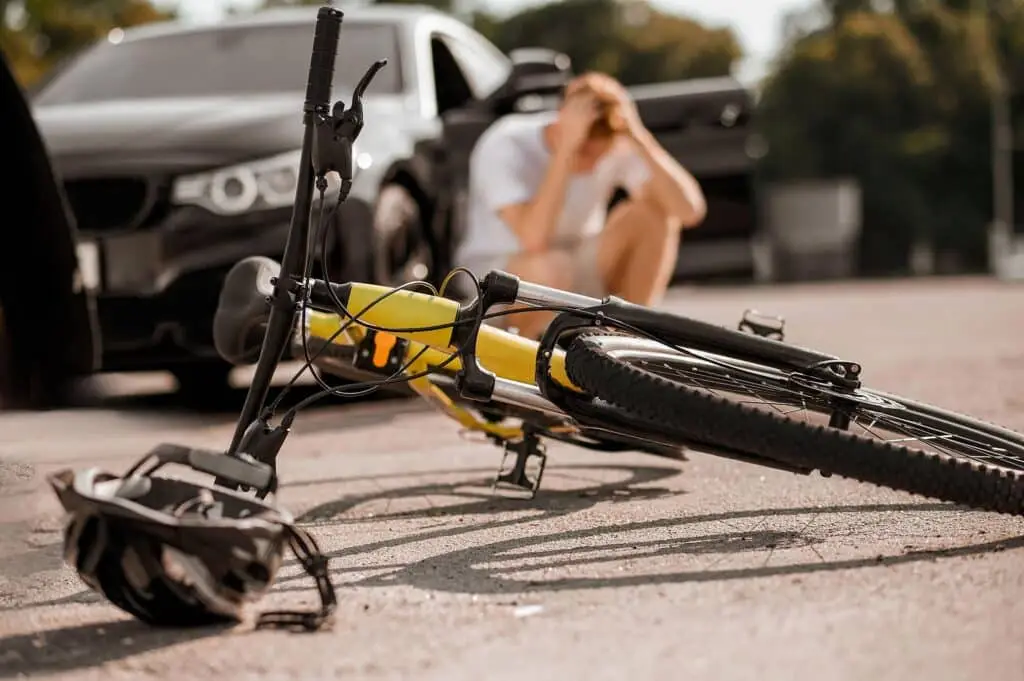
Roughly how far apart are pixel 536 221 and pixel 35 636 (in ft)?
14.4

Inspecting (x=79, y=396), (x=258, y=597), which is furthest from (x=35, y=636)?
(x=79, y=396)

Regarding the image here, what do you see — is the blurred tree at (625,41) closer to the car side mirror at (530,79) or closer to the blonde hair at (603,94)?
the car side mirror at (530,79)

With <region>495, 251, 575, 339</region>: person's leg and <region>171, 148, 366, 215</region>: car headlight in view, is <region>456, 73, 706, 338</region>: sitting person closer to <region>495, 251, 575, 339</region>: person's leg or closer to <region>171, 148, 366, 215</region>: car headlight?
<region>495, 251, 575, 339</region>: person's leg

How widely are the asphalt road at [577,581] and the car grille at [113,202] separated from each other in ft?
4.26

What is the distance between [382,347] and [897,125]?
66.9 m

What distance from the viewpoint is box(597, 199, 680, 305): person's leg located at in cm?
759

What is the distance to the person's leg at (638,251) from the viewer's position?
7.59 meters

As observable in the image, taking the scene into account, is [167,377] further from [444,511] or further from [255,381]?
[255,381]

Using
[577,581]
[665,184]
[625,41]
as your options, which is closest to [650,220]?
[665,184]

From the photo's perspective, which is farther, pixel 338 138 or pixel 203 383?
pixel 203 383

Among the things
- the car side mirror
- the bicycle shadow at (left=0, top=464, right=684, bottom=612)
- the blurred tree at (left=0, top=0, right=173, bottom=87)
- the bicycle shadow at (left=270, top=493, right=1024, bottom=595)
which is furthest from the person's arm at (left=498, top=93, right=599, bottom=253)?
the blurred tree at (left=0, top=0, right=173, bottom=87)

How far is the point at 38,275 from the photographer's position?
5.11 m

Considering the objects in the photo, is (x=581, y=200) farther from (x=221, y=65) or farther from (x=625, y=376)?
(x=625, y=376)

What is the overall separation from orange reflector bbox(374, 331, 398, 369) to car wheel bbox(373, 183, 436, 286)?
2788 mm
